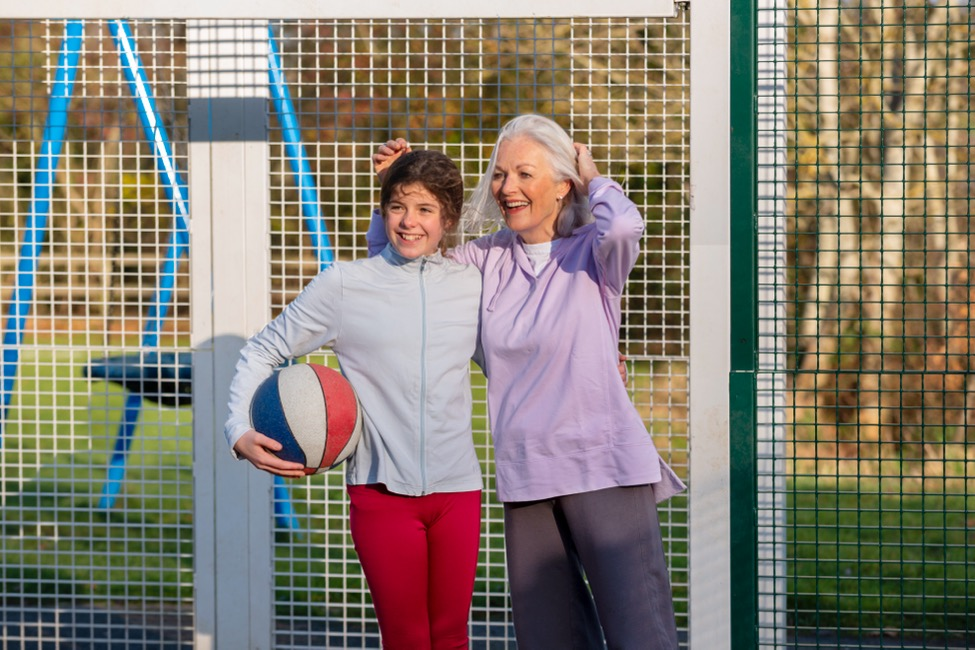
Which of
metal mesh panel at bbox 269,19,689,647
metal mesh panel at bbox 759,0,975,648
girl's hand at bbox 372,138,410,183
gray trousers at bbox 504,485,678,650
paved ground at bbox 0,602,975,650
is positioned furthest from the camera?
paved ground at bbox 0,602,975,650

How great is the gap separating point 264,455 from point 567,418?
0.82m

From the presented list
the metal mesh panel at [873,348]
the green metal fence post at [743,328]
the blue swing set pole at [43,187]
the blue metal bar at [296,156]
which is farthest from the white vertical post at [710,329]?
the blue swing set pole at [43,187]

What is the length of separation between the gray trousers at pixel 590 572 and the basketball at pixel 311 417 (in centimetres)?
50

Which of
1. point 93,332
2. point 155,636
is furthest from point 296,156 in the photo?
point 155,636

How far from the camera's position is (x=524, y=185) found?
2971mm

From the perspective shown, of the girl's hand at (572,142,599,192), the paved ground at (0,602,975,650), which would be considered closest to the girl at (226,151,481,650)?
the girl's hand at (572,142,599,192)

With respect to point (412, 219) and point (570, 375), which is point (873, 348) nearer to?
point (570, 375)

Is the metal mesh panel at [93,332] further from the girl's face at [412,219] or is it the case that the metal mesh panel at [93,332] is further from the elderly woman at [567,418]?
the elderly woman at [567,418]

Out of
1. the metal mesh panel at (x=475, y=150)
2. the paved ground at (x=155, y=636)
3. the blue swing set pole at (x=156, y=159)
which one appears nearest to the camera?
the metal mesh panel at (x=475, y=150)

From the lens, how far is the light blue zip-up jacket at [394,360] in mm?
2928

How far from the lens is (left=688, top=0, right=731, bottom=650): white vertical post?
379cm

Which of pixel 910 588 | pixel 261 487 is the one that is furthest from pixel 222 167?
pixel 910 588

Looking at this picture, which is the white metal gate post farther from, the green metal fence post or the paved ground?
the green metal fence post

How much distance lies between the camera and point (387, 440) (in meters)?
2.93
